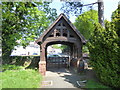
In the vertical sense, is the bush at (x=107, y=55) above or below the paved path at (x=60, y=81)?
above

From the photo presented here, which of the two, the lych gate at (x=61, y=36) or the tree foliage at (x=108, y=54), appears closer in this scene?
the tree foliage at (x=108, y=54)

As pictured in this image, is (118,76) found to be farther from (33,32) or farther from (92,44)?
(33,32)

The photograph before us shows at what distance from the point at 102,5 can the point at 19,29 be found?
10.7 metres

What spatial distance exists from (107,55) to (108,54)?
0.14 m

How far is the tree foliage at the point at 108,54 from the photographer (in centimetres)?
586

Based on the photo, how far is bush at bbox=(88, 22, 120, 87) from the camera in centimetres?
587

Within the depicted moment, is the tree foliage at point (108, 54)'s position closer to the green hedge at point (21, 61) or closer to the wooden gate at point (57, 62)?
the wooden gate at point (57, 62)

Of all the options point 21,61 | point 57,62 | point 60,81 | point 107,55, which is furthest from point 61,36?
point 21,61

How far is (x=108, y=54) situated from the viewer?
6359 millimetres

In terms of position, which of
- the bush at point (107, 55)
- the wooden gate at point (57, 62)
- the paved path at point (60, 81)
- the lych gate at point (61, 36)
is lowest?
the paved path at point (60, 81)

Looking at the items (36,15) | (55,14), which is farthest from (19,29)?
(55,14)

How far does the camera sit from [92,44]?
7.86 meters

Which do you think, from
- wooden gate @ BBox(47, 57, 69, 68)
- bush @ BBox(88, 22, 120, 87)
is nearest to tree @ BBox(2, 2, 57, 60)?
wooden gate @ BBox(47, 57, 69, 68)

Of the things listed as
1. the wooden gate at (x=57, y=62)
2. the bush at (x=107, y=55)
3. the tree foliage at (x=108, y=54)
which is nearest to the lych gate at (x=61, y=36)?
the bush at (x=107, y=55)
